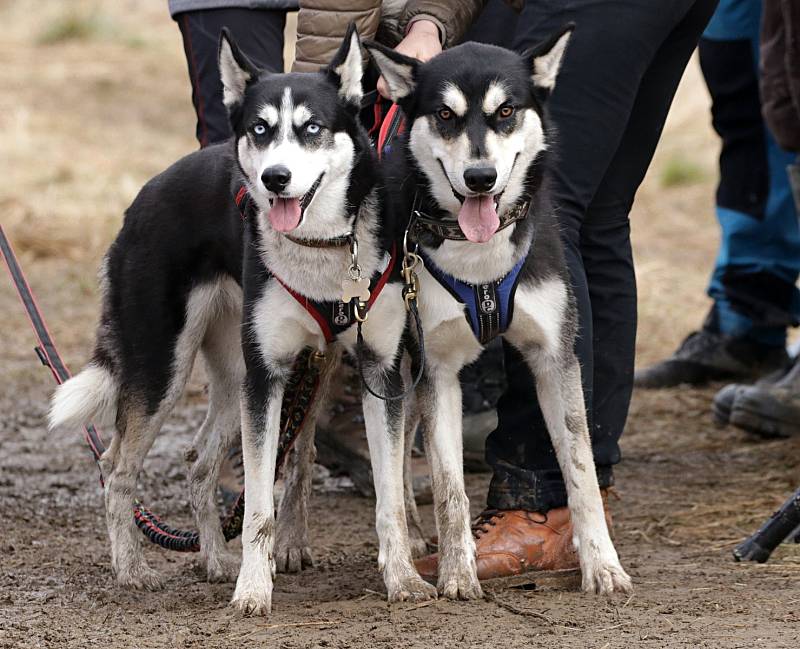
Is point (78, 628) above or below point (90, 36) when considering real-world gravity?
above

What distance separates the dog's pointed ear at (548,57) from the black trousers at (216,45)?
3.84 feet

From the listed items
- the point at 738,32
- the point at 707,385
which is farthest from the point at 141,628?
the point at 738,32

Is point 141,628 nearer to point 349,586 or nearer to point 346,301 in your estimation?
point 349,586

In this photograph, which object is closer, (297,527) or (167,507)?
(297,527)

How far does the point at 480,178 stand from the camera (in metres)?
3.31

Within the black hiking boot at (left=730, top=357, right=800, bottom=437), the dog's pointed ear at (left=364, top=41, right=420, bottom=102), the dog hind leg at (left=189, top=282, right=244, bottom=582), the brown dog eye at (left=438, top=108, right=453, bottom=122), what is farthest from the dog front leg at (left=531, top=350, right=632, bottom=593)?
the black hiking boot at (left=730, top=357, right=800, bottom=437)

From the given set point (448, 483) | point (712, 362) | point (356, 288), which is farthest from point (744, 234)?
point (356, 288)

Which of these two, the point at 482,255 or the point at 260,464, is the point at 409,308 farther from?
the point at 260,464

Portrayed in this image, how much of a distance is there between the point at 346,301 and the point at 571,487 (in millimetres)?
850

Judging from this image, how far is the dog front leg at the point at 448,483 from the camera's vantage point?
11.8 ft

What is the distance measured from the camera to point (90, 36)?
17.1 m

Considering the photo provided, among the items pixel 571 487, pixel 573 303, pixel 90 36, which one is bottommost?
pixel 90 36

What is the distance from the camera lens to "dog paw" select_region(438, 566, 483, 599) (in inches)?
140

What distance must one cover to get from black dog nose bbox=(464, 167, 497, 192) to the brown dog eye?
0.19 metres
